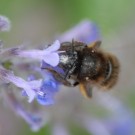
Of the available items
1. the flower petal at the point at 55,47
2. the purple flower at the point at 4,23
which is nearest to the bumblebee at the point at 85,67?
the flower petal at the point at 55,47

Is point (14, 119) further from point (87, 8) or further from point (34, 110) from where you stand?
point (87, 8)

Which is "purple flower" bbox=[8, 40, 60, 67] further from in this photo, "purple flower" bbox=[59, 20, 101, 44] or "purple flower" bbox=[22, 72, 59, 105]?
"purple flower" bbox=[59, 20, 101, 44]

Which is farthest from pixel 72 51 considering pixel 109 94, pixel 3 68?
pixel 109 94

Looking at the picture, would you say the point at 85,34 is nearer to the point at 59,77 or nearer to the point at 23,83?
the point at 59,77

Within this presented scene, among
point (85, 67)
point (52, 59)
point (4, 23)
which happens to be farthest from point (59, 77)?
point (4, 23)

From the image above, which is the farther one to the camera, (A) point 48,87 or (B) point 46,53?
(A) point 48,87

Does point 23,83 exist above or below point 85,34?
below
